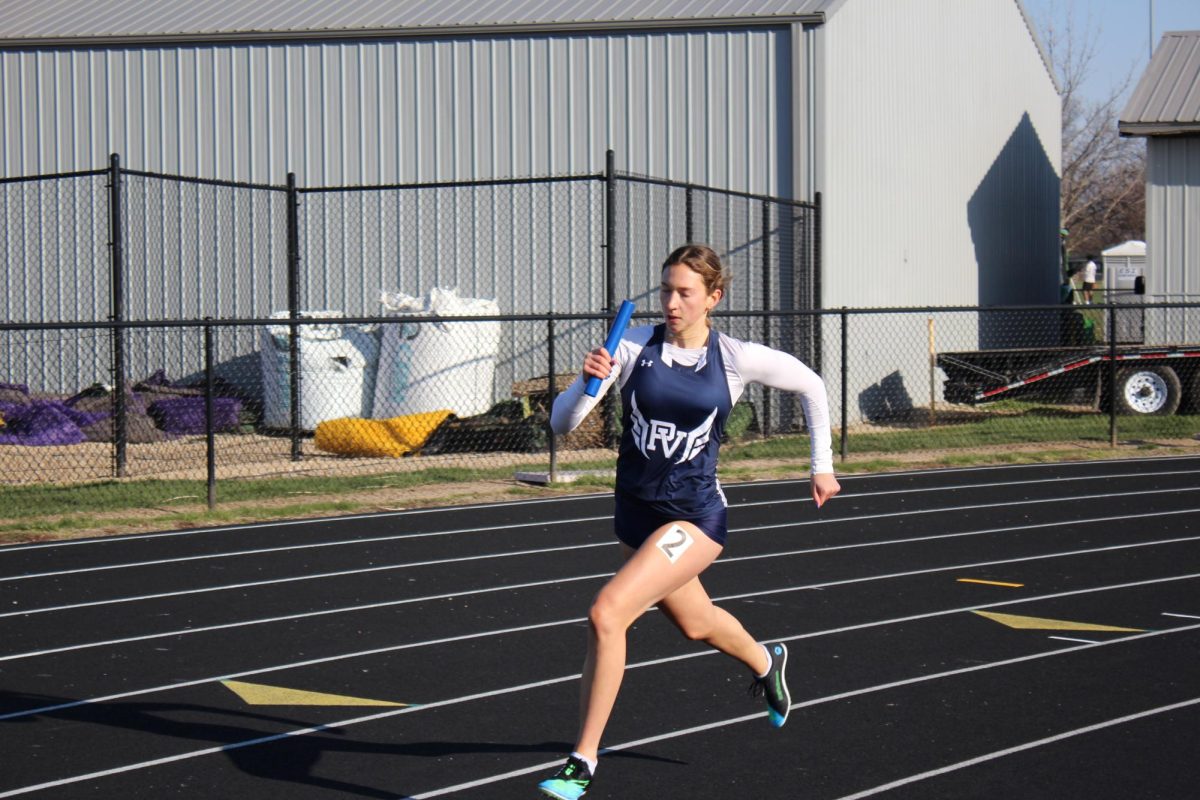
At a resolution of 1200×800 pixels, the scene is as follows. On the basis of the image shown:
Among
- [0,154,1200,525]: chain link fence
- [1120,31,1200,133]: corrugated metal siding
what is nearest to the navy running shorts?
[0,154,1200,525]: chain link fence

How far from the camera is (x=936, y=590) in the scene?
9.55m

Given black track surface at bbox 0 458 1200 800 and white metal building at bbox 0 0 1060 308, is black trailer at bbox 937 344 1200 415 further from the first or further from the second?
black track surface at bbox 0 458 1200 800

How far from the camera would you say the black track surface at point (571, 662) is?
5801 mm

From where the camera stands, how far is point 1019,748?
6.05 metres

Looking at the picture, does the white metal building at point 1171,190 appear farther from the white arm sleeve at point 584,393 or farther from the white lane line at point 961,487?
the white arm sleeve at point 584,393

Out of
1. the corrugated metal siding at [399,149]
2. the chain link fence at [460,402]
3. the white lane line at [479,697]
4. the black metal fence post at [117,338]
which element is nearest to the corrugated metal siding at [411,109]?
the corrugated metal siding at [399,149]

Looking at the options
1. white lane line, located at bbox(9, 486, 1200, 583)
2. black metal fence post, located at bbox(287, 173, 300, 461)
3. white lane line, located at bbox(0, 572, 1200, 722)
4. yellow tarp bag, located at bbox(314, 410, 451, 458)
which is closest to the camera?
white lane line, located at bbox(0, 572, 1200, 722)

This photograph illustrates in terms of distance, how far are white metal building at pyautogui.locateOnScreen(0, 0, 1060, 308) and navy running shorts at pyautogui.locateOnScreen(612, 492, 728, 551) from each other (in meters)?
15.8

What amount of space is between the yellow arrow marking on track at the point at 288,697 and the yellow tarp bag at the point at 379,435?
1058 cm

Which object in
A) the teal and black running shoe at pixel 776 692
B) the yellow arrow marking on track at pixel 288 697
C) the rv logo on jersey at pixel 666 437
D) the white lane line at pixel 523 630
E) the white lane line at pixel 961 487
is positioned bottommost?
the yellow arrow marking on track at pixel 288 697

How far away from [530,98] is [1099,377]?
28.7ft

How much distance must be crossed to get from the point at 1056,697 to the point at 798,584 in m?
3.00

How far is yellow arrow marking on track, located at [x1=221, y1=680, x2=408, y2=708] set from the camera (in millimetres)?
6867

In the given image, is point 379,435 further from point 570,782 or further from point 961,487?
point 570,782
